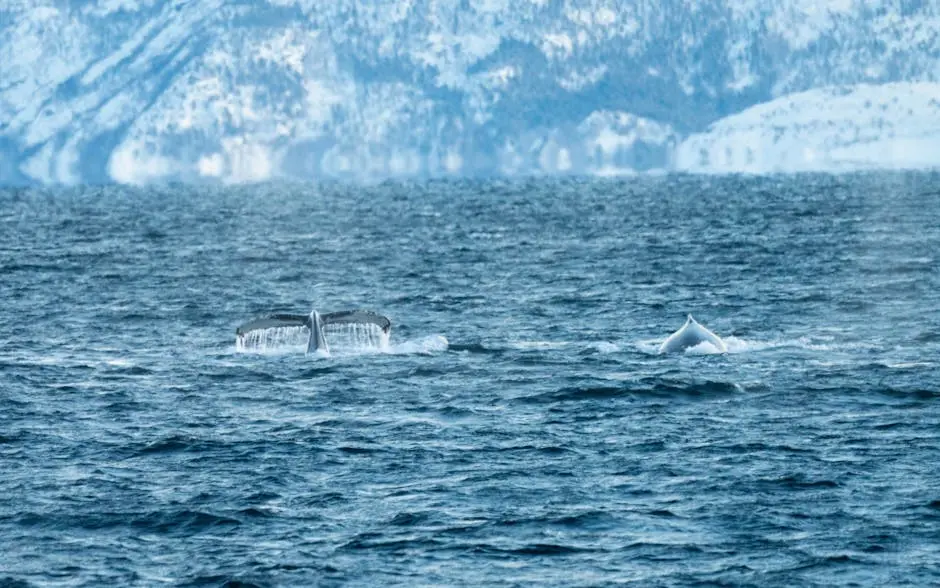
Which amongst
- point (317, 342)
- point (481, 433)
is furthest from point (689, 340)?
point (481, 433)

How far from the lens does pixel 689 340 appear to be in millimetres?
51344

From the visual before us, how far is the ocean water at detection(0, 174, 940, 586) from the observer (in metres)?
28.6

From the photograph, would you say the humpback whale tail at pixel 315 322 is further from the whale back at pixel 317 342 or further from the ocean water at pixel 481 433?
the ocean water at pixel 481 433

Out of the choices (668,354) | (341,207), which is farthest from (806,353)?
(341,207)

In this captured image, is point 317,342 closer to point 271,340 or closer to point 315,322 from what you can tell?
point 315,322

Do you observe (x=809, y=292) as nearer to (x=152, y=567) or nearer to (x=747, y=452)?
(x=747, y=452)

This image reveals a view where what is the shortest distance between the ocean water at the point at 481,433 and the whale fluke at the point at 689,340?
774 millimetres

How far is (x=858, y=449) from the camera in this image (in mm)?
35938

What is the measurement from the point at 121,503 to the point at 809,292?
137 feet

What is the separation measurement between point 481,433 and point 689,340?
14.2 metres

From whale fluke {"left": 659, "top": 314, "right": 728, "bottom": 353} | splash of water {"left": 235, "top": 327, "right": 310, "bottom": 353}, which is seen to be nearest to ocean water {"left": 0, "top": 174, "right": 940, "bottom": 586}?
splash of water {"left": 235, "top": 327, "right": 310, "bottom": 353}

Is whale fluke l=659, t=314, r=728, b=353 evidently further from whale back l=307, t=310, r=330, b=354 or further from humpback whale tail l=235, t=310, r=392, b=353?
whale back l=307, t=310, r=330, b=354

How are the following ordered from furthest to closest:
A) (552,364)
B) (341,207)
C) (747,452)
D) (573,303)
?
1. (341,207)
2. (573,303)
3. (552,364)
4. (747,452)

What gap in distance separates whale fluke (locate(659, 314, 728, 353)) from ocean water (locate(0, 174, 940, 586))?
77cm
